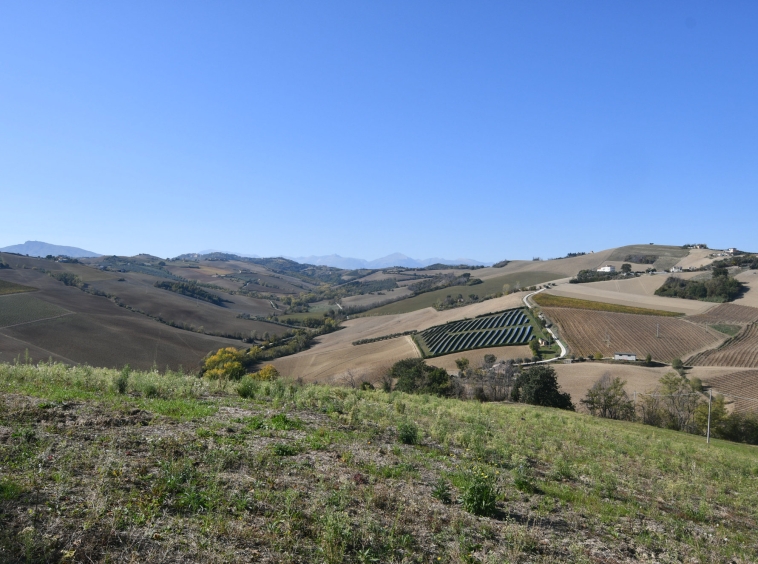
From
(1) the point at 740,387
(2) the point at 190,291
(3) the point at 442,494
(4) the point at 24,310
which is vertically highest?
(2) the point at 190,291

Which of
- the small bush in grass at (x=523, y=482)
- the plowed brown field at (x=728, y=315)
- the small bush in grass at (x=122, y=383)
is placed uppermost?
the small bush in grass at (x=122, y=383)

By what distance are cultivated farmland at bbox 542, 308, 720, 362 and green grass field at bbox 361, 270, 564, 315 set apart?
5136 centimetres

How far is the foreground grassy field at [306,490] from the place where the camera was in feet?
19.9

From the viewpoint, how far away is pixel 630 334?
75.8 m

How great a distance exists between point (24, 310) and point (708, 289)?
132 m

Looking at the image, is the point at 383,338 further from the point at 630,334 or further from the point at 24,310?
the point at 24,310

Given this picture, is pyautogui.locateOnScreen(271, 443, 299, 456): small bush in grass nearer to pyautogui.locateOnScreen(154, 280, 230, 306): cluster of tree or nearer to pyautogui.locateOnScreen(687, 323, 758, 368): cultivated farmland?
pyautogui.locateOnScreen(687, 323, 758, 368): cultivated farmland

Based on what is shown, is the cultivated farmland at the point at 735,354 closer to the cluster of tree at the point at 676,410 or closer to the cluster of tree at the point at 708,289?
the cluster of tree at the point at 676,410

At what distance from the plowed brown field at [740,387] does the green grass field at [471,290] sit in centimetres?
7963

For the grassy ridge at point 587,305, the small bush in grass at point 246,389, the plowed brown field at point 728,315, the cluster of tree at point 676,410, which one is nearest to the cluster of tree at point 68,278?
the grassy ridge at point 587,305

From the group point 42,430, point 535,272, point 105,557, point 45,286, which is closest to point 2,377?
point 42,430

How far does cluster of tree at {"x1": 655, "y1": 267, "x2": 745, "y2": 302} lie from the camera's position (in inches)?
3711

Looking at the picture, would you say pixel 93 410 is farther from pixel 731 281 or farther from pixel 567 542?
pixel 731 281

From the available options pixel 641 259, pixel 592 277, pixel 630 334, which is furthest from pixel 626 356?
pixel 641 259
